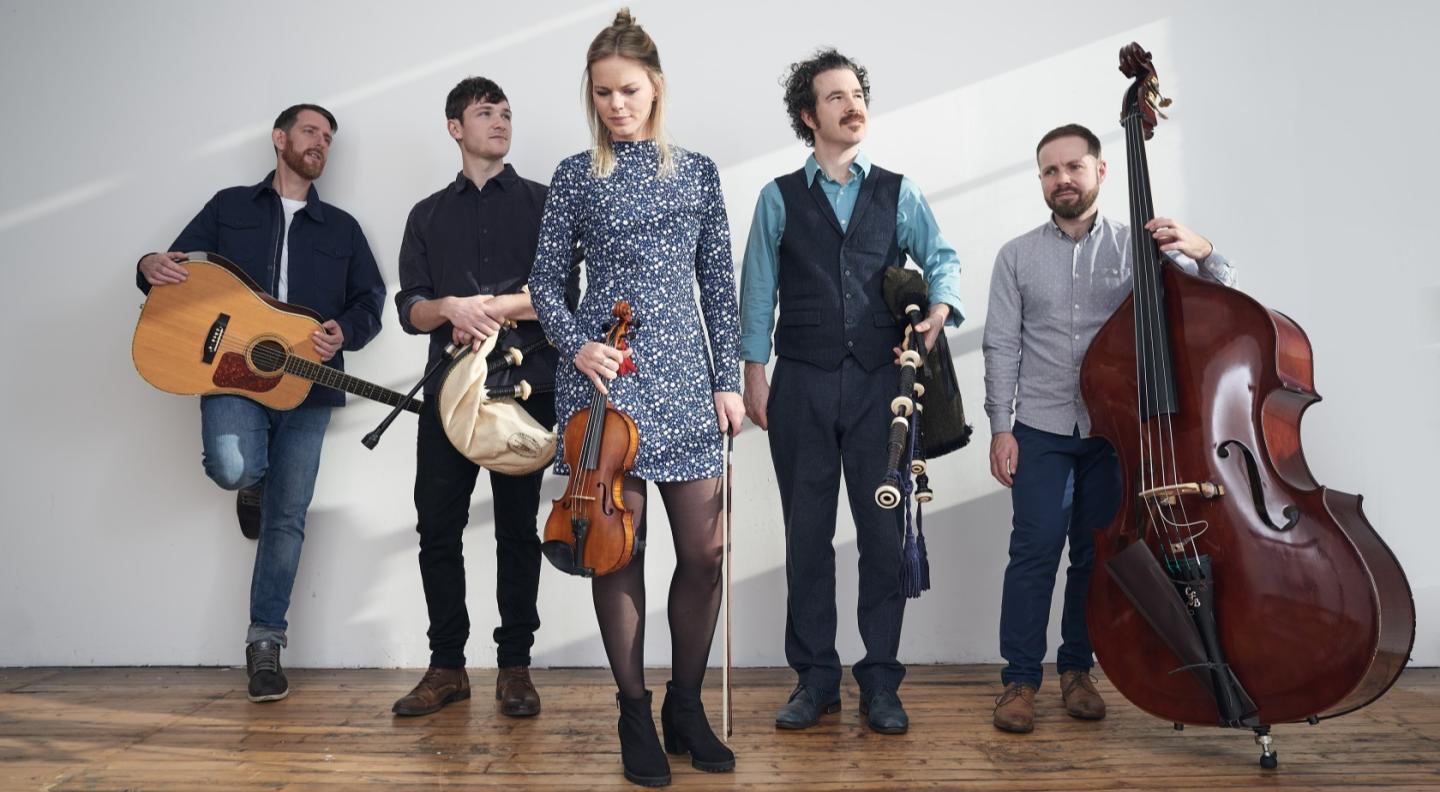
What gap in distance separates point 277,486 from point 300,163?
0.94m

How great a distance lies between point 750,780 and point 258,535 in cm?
186

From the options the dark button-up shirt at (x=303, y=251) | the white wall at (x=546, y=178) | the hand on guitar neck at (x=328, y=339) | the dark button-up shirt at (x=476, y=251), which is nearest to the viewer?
the dark button-up shirt at (x=476, y=251)

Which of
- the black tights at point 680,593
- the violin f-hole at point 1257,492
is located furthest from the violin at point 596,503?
the violin f-hole at point 1257,492

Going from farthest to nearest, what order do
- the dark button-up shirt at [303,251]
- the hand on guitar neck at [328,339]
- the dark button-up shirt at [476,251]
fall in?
the dark button-up shirt at [303,251]
the hand on guitar neck at [328,339]
the dark button-up shirt at [476,251]

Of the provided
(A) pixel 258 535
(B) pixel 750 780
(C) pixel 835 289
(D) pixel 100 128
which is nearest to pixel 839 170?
(C) pixel 835 289

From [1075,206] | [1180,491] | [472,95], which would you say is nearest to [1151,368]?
[1180,491]

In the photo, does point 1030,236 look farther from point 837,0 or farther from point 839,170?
point 837,0

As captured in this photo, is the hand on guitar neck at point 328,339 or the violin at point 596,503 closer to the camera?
the violin at point 596,503

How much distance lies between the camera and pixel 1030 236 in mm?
2820

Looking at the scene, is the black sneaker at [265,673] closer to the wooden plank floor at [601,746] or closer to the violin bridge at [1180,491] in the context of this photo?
the wooden plank floor at [601,746]

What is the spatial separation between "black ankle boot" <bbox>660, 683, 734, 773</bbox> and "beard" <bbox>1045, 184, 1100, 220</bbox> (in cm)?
146

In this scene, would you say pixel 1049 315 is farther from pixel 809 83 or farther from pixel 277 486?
pixel 277 486

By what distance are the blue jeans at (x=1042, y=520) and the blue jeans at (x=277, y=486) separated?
196 cm

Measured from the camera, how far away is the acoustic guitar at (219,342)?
3023 millimetres
